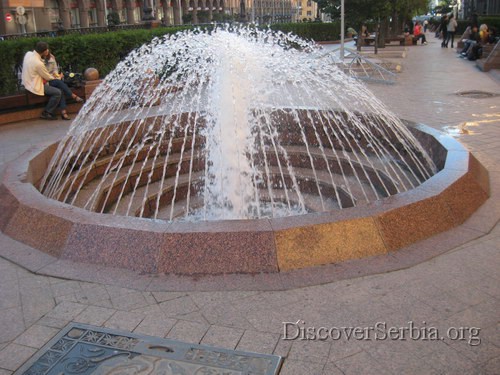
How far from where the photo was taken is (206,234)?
3.83m

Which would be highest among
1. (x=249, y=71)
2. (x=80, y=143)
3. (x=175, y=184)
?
(x=249, y=71)

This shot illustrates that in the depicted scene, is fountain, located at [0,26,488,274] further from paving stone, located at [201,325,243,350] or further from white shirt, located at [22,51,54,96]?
white shirt, located at [22,51,54,96]

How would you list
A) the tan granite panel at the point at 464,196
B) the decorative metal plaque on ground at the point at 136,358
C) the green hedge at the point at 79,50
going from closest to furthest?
the decorative metal plaque on ground at the point at 136,358 < the tan granite panel at the point at 464,196 < the green hedge at the point at 79,50

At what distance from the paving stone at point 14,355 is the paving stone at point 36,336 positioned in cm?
4

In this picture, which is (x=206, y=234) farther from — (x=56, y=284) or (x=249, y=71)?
(x=249, y=71)

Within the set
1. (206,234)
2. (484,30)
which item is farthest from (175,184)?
(484,30)

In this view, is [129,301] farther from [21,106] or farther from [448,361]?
[21,106]

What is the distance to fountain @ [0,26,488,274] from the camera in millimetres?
3867

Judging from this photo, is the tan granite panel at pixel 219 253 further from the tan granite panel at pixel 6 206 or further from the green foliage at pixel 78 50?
the green foliage at pixel 78 50

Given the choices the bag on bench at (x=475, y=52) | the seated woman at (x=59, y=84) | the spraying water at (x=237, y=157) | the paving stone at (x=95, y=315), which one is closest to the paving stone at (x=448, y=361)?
the paving stone at (x=95, y=315)

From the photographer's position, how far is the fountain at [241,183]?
12.7 feet

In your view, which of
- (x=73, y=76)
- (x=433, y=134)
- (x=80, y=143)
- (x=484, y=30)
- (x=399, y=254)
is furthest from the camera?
(x=484, y=30)

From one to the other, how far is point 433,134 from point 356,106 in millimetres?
3285

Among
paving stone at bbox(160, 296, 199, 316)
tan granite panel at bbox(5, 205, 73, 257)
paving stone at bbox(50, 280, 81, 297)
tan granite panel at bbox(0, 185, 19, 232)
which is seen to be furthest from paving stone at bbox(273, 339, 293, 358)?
tan granite panel at bbox(0, 185, 19, 232)
